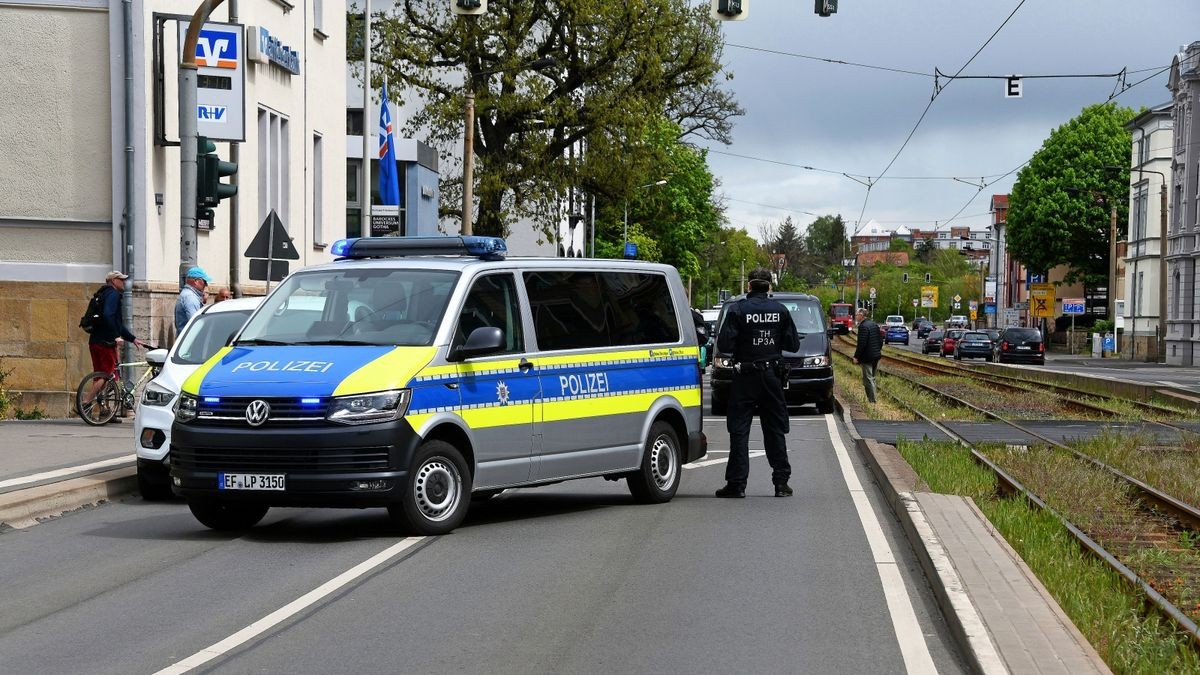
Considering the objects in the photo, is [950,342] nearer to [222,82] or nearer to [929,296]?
[222,82]

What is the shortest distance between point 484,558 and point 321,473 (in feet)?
3.86

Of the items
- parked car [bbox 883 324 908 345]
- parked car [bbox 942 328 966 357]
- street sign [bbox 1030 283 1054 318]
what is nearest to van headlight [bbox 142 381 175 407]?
parked car [bbox 942 328 966 357]

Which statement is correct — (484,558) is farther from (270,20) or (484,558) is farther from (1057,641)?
(270,20)

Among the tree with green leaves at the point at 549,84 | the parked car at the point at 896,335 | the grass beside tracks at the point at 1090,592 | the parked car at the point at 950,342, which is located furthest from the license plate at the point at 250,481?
the parked car at the point at 896,335

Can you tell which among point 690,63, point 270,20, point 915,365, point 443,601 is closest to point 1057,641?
point 443,601

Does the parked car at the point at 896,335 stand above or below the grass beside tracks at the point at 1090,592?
below

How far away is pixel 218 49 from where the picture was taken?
19.7 metres

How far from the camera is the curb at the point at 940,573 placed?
6.64m

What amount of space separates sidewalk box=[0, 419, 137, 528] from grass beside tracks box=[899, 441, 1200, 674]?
681 centimetres

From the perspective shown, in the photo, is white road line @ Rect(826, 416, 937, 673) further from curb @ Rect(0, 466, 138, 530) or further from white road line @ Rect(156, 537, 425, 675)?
curb @ Rect(0, 466, 138, 530)

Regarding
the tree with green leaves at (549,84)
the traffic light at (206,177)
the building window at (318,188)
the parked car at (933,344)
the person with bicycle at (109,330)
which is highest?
the tree with green leaves at (549,84)

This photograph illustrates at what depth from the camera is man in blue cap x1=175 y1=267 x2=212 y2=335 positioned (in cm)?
1709

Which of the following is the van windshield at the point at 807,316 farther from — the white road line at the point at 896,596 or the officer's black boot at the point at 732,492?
the officer's black boot at the point at 732,492

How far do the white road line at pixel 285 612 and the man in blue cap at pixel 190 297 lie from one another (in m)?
7.27
